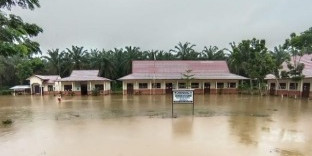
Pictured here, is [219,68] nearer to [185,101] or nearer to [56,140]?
[185,101]

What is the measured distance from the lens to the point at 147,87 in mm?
39156

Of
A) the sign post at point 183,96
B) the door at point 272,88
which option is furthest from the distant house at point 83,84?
the sign post at point 183,96

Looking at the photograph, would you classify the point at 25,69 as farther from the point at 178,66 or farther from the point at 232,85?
the point at 232,85

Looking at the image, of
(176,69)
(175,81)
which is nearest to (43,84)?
(175,81)

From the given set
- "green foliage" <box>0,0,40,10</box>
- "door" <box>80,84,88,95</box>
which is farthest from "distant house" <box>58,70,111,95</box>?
"green foliage" <box>0,0,40,10</box>

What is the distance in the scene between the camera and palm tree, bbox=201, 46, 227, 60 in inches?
1962

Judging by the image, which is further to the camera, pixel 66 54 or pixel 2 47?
pixel 66 54

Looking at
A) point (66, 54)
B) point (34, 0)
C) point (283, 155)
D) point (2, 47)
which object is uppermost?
point (66, 54)

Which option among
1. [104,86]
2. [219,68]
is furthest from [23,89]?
[219,68]

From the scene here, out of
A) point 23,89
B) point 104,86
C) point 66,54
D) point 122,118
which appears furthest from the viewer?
point 66,54

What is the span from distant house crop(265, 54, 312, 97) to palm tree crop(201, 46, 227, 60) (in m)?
13.8

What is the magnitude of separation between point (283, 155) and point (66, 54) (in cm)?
4413

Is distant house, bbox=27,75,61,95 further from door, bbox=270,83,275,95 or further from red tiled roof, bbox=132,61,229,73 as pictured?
door, bbox=270,83,275,95

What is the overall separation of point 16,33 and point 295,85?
32.0 meters
